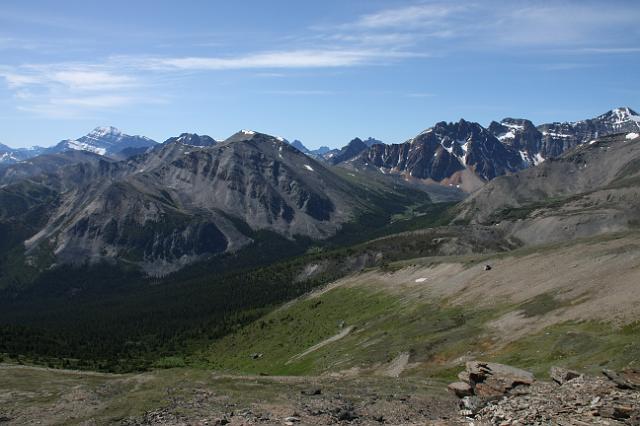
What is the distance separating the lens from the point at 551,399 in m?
41.6

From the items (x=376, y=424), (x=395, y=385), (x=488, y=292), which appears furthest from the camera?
(x=488, y=292)

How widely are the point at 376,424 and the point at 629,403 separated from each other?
64.1ft

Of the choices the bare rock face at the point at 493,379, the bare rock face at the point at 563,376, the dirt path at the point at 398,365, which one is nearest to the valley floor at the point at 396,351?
the dirt path at the point at 398,365

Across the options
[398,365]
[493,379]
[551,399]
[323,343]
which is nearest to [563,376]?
[551,399]

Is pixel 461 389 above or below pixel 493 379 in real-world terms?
below

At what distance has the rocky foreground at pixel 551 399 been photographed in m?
37.6

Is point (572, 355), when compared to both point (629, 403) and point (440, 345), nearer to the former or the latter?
point (440, 345)

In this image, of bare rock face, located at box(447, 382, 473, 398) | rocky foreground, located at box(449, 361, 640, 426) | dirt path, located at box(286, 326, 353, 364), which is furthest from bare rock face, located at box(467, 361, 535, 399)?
dirt path, located at box(286, 326, 353, 364)

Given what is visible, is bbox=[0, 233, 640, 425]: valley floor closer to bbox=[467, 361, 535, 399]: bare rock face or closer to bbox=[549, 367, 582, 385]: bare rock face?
bbox=[467, 361, 535, 399]: bare rock face

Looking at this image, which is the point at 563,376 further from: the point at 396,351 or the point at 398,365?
the point at 396,351

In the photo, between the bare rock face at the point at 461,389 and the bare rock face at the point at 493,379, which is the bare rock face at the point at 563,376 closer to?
the bare rock face at the point at 493,379

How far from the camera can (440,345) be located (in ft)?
304

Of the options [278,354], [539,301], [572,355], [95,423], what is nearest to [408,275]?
[278,354]

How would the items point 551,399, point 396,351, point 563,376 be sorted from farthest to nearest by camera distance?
point 396,351 < point 563,376 < point 551,399
